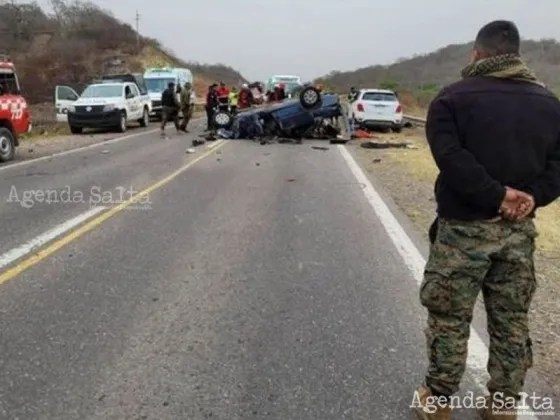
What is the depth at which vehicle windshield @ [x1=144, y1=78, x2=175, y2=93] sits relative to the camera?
1353 inches

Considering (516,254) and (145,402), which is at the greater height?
(516,254)

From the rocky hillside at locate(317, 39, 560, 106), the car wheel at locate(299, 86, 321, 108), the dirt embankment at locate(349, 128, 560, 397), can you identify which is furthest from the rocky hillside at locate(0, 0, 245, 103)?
the dirt embankment at locate(349, 128, 560, 397)

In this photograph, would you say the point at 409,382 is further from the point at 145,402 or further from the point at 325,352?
the point at 145,402

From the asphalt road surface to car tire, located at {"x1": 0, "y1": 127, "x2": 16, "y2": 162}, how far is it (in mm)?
5892

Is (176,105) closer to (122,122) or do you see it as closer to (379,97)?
(122,122)

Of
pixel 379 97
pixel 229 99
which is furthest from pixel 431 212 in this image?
pixel 229 99

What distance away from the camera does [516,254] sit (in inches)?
120

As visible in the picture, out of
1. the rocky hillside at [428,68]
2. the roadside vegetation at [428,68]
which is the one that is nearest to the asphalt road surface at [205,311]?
the roadside vegetation at [428,68]

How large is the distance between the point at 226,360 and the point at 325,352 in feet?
2.04

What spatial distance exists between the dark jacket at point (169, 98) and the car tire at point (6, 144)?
350 inches

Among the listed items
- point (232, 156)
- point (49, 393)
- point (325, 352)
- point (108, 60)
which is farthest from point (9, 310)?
point (108, 60)

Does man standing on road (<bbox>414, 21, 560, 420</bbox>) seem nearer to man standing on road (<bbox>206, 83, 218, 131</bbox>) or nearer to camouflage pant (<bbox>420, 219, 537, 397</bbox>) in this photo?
camouflage pant (<bbox>420, 219, 537, 397</bbox>)

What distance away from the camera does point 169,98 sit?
2373 cm

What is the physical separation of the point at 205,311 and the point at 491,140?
2626 millimetres
